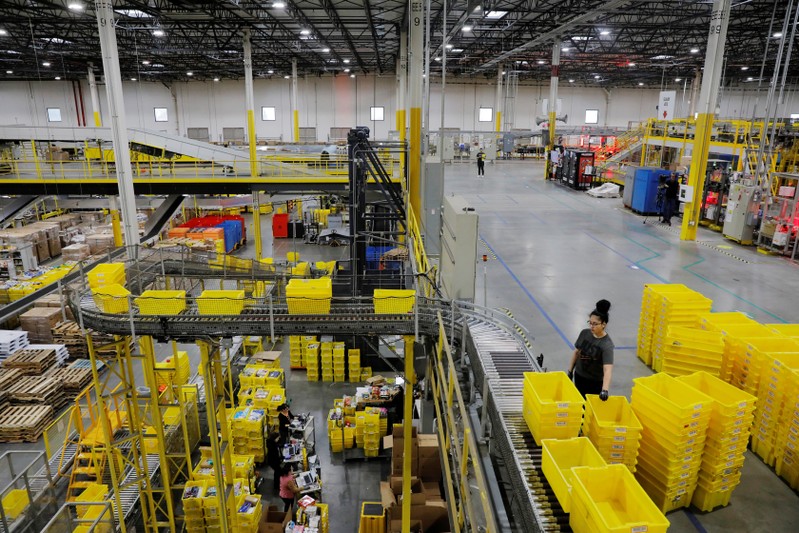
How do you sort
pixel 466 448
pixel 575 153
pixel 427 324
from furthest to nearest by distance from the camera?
1. pixel 575 153
2. pixel 427 324
3. pixel 466 448

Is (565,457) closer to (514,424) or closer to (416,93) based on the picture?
(514,424)

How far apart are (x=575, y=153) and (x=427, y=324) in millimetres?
21771

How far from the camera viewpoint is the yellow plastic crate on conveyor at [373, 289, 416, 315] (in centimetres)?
793

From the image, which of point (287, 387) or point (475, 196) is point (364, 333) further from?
point (475, 196)


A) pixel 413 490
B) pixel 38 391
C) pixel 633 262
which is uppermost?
pixel 633 262

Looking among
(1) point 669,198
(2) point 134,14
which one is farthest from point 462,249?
(2) point 134,14

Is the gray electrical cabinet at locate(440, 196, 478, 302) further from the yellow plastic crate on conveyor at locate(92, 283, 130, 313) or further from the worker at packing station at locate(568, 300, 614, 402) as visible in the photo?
the yellow plastic crate on conveyor at locate(92, 283, 130, 313)

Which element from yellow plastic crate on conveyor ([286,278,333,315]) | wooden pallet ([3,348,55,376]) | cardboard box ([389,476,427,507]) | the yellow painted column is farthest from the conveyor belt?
wooden pallet ([3,348,55,376])

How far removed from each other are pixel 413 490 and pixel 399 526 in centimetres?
75

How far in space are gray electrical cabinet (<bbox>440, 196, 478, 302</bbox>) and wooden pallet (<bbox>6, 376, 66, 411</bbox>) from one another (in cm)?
972

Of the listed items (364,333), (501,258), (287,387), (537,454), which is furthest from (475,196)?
(537,454)

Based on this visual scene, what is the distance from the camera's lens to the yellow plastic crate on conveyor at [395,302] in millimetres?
7926

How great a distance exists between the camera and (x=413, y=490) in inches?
338

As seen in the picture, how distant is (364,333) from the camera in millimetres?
8023
